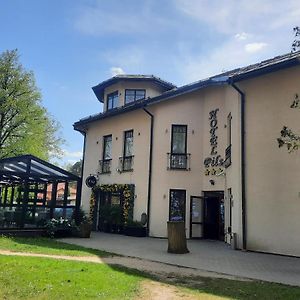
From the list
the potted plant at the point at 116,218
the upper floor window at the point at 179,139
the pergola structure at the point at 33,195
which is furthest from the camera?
the potted plant at the point at 116,218

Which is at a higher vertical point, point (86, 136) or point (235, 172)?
point (86, 136)

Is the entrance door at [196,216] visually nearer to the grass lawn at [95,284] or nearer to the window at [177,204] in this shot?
the window at [177,204]

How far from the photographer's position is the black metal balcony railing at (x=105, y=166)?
20.8m

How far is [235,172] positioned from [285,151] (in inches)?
88.3

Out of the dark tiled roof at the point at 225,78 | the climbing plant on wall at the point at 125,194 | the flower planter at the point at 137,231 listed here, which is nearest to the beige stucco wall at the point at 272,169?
the dark tiled roof at the point at 225,78

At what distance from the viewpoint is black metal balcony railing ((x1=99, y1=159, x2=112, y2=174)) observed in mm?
20750

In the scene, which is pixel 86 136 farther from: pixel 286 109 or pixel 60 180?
pixel 286 109

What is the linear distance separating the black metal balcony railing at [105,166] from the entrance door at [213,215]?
618 cm

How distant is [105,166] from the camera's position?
21.0 m

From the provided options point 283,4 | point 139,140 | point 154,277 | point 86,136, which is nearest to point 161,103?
point 139,140

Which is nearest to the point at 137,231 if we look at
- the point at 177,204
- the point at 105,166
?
the point at 177,204

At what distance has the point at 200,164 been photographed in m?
17.4

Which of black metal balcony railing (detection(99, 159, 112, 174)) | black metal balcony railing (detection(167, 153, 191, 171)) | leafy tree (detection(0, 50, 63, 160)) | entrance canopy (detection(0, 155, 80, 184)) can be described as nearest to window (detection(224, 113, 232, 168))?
black metal balcony railing (detection(167, 153, 191, 171))

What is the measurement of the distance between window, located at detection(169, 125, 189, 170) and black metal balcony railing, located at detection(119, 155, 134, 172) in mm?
2618
